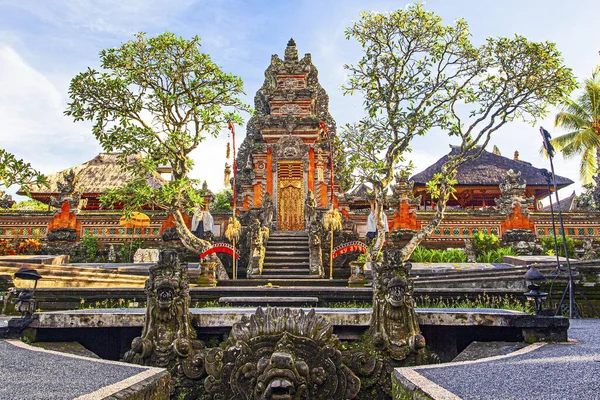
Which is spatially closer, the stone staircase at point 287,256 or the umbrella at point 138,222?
the stone staircase at point 287,256

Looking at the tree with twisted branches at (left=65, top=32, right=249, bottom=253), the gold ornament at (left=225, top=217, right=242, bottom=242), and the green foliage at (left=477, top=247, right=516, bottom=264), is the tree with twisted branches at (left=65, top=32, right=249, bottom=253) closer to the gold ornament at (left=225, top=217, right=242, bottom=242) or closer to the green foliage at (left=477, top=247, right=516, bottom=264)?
the gold ornament at (left=225, top=217, right=242, bottom=242)

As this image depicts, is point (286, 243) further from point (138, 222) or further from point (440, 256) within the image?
point (138, 222)

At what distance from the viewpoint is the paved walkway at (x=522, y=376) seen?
8.97 feet

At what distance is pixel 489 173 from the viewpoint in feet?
77.8

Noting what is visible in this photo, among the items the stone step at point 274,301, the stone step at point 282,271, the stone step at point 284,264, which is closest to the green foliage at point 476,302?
the stone step at point 274,301

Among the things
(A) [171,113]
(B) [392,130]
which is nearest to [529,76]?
(B) [392,130]

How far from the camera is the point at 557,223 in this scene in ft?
54.8

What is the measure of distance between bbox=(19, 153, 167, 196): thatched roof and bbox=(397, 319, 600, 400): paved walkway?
21.7m

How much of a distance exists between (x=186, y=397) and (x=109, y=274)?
743 cm

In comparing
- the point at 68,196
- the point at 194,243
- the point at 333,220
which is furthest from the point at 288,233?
the point at 68,196

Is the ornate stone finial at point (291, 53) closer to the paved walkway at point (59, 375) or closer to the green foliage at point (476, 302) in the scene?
the green foliage at point (476, 302)

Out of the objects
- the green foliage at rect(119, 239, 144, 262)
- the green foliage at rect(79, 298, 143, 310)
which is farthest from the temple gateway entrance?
the green foliage at rect(79, 298, 143, 310)

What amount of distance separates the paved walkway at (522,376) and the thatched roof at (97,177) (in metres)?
21.7

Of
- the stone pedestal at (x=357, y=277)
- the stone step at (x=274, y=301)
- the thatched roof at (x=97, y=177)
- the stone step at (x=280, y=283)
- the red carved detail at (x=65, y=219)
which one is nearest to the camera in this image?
the stone step at (x=274, y=301)
